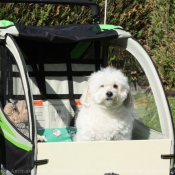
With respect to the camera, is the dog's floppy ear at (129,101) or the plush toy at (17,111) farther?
the dog's floppy ear at (129,101)

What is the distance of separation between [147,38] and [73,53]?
4.17 m

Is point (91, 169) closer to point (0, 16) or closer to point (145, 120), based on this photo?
point (145, 120)

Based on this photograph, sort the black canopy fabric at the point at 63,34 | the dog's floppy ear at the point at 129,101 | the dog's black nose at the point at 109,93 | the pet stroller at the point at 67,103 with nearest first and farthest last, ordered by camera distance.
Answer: the pet stroller at the point at 67,103 < the black canopy fabric at the point at 63,34 < the dog's black nose at the point at 109,93 < the dog's floppy ear at the point at 129,101

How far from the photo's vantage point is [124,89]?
382cm

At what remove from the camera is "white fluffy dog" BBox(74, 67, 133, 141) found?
377 cm

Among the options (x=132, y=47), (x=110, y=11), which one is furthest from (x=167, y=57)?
(x=132, y=47)

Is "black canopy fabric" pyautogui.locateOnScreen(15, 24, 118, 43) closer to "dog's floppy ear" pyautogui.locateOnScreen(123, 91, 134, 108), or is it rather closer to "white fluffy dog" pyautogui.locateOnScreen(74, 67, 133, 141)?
"white fluffy dog" pyautogui.locateOnScreen(74, 67, 133, 141)

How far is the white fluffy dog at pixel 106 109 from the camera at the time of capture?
148 inches

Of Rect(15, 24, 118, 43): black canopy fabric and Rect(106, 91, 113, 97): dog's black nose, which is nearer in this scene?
Rect(15, 24, 118, 43): black canopy fabric

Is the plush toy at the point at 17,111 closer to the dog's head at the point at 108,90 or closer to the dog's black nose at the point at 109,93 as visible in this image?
the dog's head at the point at 108,90

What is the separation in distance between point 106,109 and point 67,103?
0.84m

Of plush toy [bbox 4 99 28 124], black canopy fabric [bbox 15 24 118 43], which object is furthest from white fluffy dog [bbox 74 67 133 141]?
plush toy [bbox 4 99 28 124]

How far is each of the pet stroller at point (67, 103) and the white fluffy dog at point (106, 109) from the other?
0.21 metres

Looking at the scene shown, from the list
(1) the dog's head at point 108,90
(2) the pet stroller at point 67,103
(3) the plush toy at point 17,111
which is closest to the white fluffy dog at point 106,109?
(1) the dog's head at point 108,90
